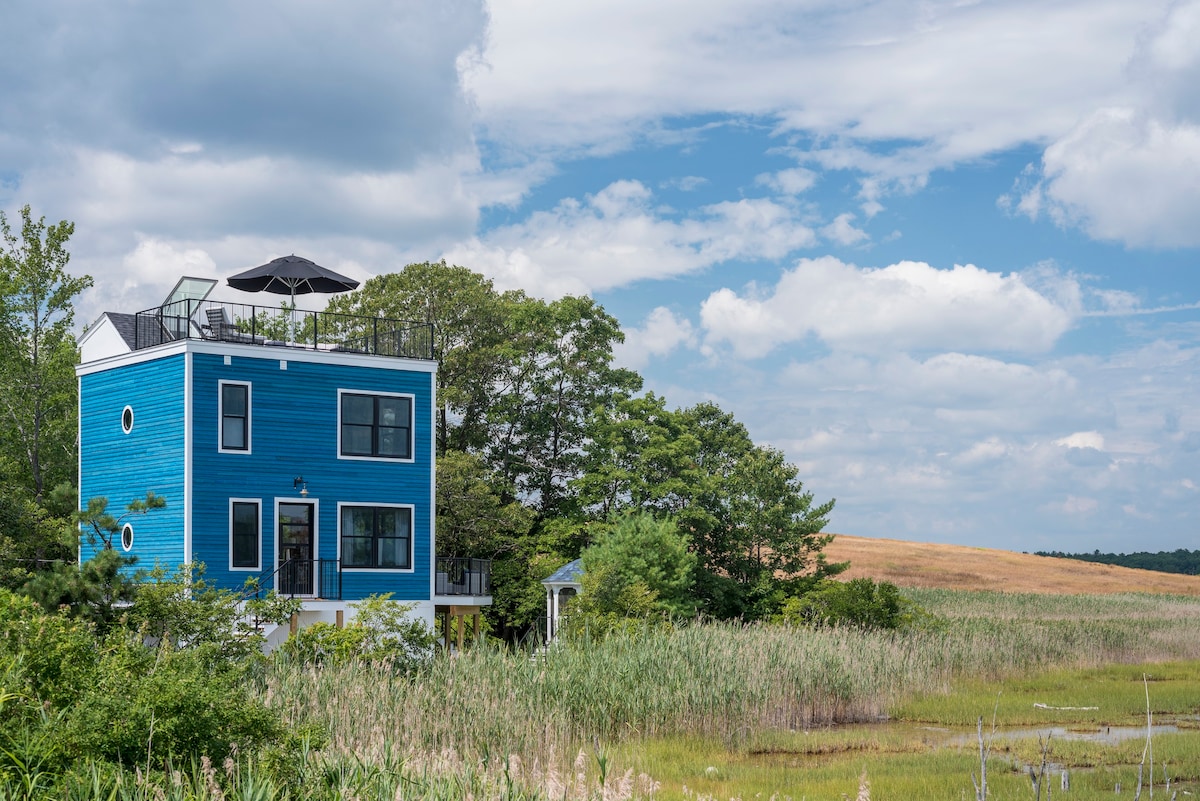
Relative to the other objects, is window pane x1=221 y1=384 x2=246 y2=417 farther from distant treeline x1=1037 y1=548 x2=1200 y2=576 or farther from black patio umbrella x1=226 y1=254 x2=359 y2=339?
distant treeline x1=1037 y1=548 x2=1200 y2=576

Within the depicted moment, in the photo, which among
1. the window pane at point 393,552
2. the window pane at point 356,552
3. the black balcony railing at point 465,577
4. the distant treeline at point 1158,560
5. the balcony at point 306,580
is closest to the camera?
the balcony at point 306,580

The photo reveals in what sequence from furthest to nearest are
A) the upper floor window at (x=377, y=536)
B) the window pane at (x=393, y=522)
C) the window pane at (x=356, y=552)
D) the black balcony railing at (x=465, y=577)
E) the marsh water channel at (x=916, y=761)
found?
the black balcony railing at (x=465, y=577) → the window pane at (x=393, y=522) → the upper floor window at (x=377, y=536) → the window pane at (x=356, y=552) → the marsh water channel at (x=916, y=761)

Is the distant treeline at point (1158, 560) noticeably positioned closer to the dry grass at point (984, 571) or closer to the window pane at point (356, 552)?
the dry grass at point (984, 571)

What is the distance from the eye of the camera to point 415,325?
3116cm

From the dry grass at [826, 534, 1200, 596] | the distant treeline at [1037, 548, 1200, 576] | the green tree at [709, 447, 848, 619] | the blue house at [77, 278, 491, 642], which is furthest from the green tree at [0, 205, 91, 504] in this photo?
the distant treeline at [1037, 548, 1200, 576]

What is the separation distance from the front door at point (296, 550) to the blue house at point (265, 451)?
0.03m

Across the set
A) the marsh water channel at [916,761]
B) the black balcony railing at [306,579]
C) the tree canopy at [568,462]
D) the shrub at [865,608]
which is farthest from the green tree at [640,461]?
the marsh water channel at [916,761]

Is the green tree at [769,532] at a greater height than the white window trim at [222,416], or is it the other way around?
the white window trim at [222,416]

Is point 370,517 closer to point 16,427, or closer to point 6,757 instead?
point 16,427

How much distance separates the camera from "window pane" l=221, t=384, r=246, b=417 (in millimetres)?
26281

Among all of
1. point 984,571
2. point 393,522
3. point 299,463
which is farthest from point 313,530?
point 984,571

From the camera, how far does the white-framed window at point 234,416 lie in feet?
85.9

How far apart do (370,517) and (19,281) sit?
15.1 m

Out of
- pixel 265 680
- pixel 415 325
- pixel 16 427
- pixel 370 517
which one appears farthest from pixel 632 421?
pixel 265 680
